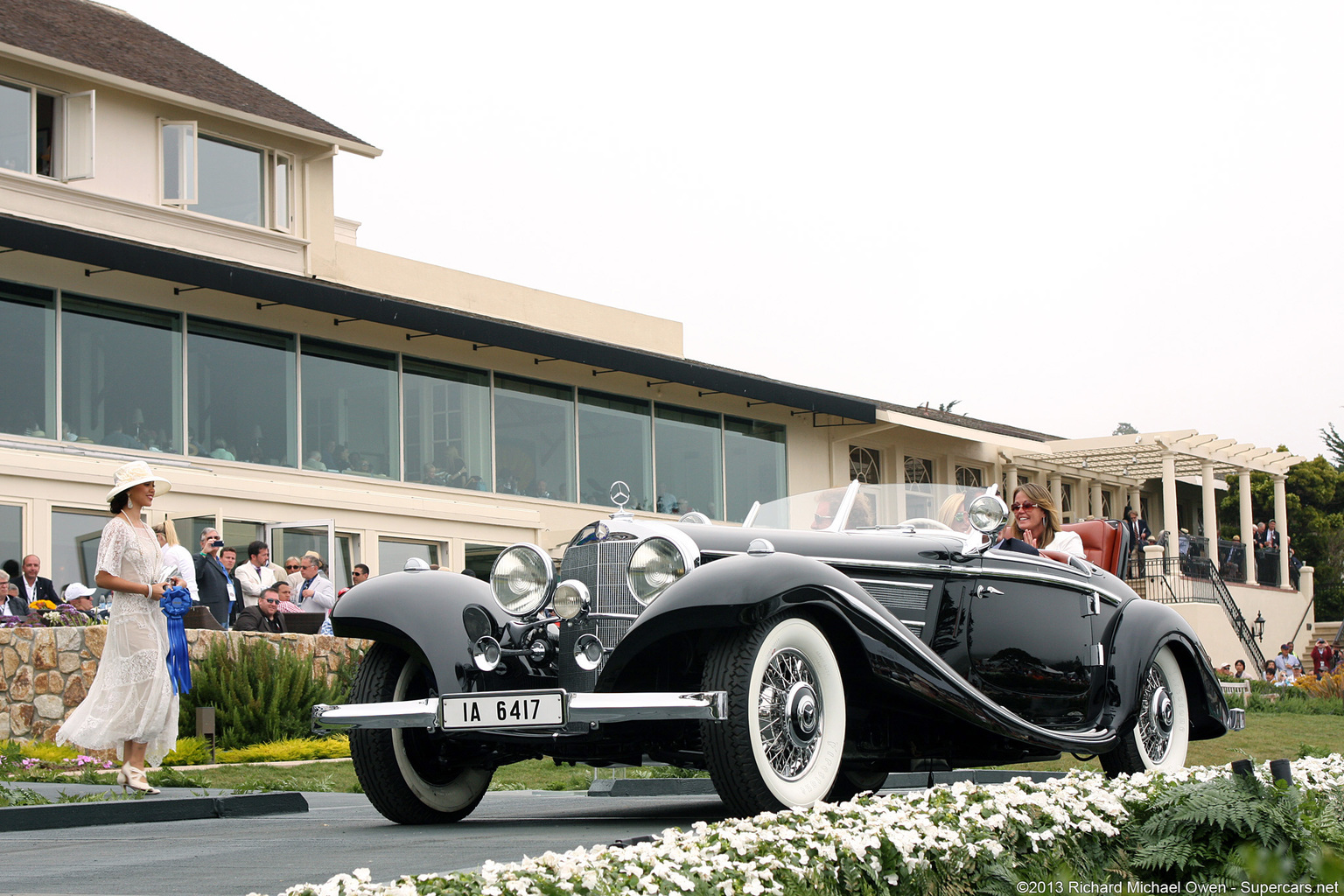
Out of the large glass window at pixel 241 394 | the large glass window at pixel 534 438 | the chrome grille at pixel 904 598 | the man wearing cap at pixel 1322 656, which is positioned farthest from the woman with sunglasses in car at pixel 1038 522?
the man wearing cap at pixel 1322 656

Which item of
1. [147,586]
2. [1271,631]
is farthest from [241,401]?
[1271,631]

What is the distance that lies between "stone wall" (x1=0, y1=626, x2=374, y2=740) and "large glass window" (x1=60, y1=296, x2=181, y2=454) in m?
5.92

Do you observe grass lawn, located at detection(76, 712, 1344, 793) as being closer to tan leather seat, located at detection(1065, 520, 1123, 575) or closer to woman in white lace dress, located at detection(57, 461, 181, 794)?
woman in white lace dress, located at detection(57, 461, 181, 794)

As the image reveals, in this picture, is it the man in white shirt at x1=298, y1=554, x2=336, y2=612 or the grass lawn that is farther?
the man in white shirt at x1=298, y1=554, x2=336, y2=612

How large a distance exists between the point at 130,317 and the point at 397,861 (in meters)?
15.0

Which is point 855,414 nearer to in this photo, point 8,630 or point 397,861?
point 8,630

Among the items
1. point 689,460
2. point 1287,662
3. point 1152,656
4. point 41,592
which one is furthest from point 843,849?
point 1287,662

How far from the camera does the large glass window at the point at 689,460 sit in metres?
25.6

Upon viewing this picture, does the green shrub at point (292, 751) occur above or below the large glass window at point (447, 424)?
below

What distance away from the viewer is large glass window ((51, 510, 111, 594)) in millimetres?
16594

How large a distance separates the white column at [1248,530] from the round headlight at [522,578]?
3350 centimetres

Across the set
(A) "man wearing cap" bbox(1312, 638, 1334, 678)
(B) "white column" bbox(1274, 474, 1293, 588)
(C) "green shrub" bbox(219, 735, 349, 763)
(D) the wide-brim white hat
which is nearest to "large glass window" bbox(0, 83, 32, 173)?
(C) "green shrub" bbox(219, 735, 349, 763)

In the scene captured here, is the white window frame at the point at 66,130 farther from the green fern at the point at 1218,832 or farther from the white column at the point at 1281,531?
the white column at the point at 1281,531

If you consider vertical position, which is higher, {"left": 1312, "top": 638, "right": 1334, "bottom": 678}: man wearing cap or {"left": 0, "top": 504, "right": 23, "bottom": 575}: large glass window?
{"left": 0, "top": 504, "right": 23, "bottom": 575}: large glass window
